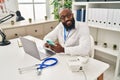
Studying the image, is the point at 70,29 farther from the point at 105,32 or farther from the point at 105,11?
the point at 105,32

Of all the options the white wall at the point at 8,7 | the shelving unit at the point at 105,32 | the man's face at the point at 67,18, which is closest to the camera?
the man's face at the point at 67,18

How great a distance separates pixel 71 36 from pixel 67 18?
0.23 meters

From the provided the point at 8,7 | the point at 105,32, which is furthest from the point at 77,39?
the point at 8,7

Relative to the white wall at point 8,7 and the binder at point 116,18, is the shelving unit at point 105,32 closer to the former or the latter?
the binder at point 116,18

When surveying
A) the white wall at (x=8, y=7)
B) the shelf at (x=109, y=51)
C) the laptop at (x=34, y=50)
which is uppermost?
the white wall at (x=8, y=7)

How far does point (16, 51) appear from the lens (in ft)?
5.18

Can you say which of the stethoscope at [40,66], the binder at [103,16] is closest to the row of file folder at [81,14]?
the binder at [103,16]

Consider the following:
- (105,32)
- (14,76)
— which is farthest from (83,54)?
(105,32)

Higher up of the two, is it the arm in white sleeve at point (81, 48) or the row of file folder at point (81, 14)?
the row of file folder at point (81, 14)

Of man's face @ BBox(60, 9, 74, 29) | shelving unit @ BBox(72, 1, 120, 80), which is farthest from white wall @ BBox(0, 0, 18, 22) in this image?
man's face @ BBox(60, 9, 74, 29)

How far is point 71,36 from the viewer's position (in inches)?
65.3

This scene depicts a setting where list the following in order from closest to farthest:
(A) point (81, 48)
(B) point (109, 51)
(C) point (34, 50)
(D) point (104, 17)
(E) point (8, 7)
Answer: (C) point (34, 50) < (A) point (81, 48) < (D) point (104, 17) < (B) point (109, 51) < (E) point (8, 7)

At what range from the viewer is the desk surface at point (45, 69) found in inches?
40.6

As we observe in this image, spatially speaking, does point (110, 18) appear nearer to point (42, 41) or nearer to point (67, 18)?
point (67, 18)
